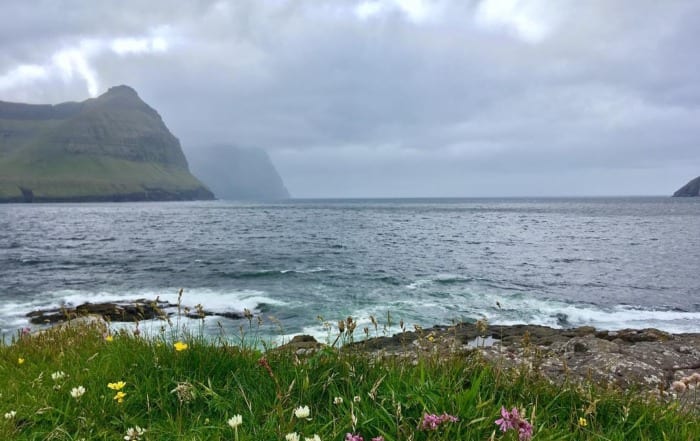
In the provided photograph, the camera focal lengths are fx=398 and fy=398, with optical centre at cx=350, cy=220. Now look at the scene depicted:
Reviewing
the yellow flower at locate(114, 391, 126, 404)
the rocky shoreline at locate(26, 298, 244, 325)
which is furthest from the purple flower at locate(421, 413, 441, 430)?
the rocky shoreline at locate(26, 298, 244, 325)

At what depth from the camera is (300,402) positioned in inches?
135

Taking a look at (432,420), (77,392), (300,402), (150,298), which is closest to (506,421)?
(432,420)

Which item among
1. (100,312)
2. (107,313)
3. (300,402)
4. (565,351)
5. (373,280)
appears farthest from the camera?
(373,280)

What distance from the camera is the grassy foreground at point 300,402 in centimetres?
286

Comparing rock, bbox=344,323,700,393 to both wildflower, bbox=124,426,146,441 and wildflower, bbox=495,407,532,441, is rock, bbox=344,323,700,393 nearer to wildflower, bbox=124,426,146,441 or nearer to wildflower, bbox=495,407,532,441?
wildflower, bbox=495,407,532,441

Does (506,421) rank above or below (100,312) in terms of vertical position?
above

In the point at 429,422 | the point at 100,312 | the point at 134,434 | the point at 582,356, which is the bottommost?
the point at 100,312

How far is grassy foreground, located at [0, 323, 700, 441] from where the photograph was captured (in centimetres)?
286

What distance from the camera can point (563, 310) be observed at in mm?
22172

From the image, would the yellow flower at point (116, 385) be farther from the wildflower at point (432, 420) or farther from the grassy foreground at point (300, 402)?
the wildflower at point (432, 420)

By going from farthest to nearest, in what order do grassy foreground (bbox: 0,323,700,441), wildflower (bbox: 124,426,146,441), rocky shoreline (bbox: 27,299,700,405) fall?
rocky shoreline (bbox: 27,299,700,405) < wildflower (bbox: 124,426,146,441) < grassy foreground (bbox: 0,323,700,441)

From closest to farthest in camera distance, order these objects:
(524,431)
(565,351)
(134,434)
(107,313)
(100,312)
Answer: (524,431) < (134,434) < (565,351) < (107,313) < (100,312)

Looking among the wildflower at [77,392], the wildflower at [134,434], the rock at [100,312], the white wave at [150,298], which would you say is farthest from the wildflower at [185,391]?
the white wave at [150,298]

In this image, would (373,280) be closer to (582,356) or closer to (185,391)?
(582,356)
